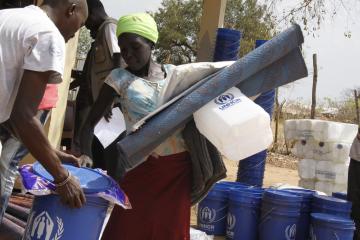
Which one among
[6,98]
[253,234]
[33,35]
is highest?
[33,35]

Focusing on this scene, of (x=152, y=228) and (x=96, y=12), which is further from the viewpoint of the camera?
(x=96, y=12)

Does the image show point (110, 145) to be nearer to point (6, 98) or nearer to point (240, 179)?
point (6, 98)

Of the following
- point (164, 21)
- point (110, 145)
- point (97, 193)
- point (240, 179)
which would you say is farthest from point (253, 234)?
point (164, 21)

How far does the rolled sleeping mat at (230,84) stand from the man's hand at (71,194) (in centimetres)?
46

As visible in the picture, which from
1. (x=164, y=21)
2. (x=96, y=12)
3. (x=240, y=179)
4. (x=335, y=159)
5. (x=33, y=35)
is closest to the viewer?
(x=33, y=35)

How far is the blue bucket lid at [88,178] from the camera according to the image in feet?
7.50

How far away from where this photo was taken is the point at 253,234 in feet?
16.2

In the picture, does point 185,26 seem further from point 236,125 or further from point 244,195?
point 236,125

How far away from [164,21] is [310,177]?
17.8 m

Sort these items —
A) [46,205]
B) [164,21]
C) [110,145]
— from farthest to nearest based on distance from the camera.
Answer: [164,21] → [110,145] → [46,205]

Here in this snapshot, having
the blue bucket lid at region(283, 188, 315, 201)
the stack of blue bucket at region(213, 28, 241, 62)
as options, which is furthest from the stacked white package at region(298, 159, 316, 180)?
the stack of blue bucket at region(213, 28, 241, 62)

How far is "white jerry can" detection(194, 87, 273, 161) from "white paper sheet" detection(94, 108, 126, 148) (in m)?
1.08

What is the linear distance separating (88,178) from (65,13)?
2.32ft

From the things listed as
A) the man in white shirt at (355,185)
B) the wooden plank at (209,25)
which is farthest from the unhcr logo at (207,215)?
the wooden plank at (209,25)
